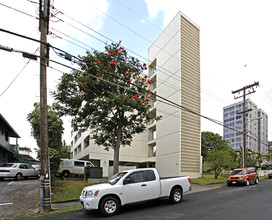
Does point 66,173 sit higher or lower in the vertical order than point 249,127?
lower

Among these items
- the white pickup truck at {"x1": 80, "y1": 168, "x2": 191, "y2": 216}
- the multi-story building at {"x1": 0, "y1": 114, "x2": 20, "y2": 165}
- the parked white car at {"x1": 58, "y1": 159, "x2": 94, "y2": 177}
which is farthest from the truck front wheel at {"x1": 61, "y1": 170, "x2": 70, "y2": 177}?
the white pickup truck at {"x1": 80, "y1": 168, "x2": 191, "y2": 216}

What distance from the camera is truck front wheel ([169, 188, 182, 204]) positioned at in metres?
10.1

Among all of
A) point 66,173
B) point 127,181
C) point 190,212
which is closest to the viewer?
point 190,212

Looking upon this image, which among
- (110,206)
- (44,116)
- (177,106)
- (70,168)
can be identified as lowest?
(70,168)

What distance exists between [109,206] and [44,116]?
15.7 feet

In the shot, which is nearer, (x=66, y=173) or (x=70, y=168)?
(x=66, y=173)

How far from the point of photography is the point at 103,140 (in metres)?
18.9

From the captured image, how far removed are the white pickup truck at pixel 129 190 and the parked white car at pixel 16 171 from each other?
42.3 feet

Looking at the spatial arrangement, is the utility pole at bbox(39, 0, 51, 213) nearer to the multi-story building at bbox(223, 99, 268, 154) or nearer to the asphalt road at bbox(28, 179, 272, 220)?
the asphalt road at bbox(28, 179, 272, 220)

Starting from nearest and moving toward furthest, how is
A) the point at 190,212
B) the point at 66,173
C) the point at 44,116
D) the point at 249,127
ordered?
the point at 190,212, the point at 44,116, the point at 66,173, the point at 249,127

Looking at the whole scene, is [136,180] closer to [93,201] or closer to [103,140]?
[93,201]

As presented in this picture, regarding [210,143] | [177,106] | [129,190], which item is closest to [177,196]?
[129,190]

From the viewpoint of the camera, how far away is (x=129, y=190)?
9.03 m

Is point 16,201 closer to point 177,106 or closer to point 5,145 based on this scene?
point 177,106
